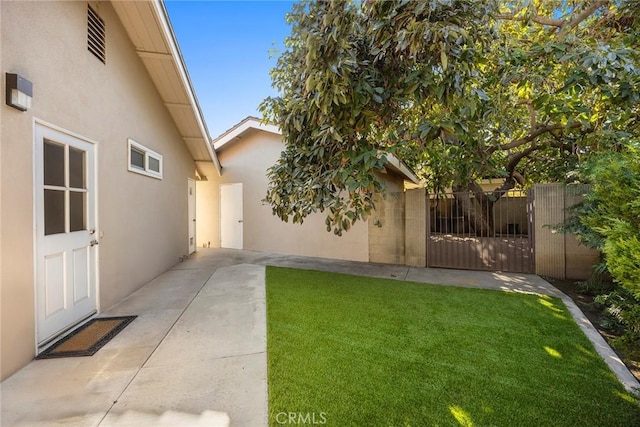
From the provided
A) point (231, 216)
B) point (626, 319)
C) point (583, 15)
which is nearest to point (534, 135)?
point (583, 15)

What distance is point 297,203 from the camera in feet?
15.2

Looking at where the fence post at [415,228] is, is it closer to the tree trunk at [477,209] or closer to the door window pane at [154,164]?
the tree trunk at [477,209]

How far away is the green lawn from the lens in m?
2.22

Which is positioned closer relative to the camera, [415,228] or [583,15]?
[583,15]

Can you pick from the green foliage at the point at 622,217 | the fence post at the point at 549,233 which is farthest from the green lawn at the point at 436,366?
the fence post at the point at 549,233

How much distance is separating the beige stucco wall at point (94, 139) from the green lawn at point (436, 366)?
2.52 m

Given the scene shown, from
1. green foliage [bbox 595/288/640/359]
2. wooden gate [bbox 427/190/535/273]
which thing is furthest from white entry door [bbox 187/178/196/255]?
green foliage [bbox 595/288/640/359]

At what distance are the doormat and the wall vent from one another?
3783mm

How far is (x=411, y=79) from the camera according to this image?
12.8 feet

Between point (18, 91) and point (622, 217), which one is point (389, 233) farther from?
point (18, 91)

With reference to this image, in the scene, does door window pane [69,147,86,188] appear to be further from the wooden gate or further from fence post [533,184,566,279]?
fence post [533,184,566,279]

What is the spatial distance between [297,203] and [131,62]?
4.07 metres

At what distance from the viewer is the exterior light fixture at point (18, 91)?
2.73m

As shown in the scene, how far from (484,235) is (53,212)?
809 centimetres
